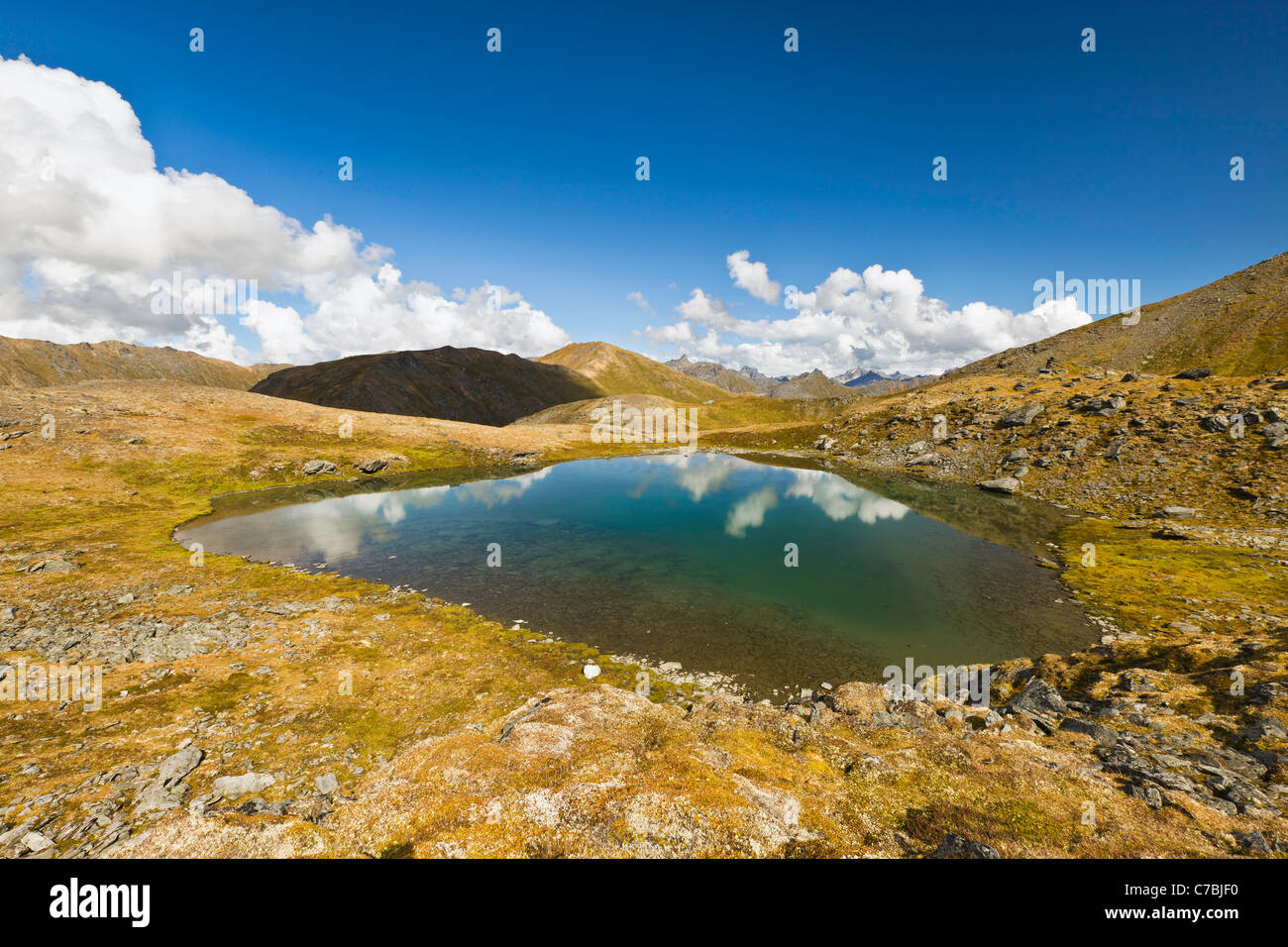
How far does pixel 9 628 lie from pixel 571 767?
36585mm

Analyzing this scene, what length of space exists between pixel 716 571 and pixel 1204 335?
624ft

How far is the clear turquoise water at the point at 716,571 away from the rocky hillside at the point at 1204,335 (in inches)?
4702

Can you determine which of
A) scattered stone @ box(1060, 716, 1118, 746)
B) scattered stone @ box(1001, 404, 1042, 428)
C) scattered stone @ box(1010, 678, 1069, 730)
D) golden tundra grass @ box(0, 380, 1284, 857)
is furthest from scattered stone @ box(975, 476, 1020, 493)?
scattered stone @ box(1060, 716, 1118, 746)

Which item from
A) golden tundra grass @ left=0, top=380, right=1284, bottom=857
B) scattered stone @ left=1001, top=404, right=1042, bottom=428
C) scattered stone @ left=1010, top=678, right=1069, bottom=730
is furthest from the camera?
scattered stone @ left=1001, top=404, right=1042, bottom=428

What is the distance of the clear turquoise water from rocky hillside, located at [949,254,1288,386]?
119m

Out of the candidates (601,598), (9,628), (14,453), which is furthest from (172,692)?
(14,453)

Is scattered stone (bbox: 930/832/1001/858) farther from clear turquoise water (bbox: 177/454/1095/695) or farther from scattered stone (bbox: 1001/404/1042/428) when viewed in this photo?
scattered stone (bbox: 1001/404/1042/428)

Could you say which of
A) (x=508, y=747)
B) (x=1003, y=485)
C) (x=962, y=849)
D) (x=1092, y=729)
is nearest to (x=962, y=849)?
(x=962, y=849)

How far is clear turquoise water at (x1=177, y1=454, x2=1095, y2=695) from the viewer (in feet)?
92.1

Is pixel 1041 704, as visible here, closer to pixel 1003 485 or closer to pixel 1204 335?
pixel 1003 485

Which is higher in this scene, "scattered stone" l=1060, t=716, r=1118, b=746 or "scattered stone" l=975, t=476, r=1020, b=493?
"scattered stone" l=975, t=476, r=1020, b=493

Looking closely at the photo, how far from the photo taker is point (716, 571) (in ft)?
135
